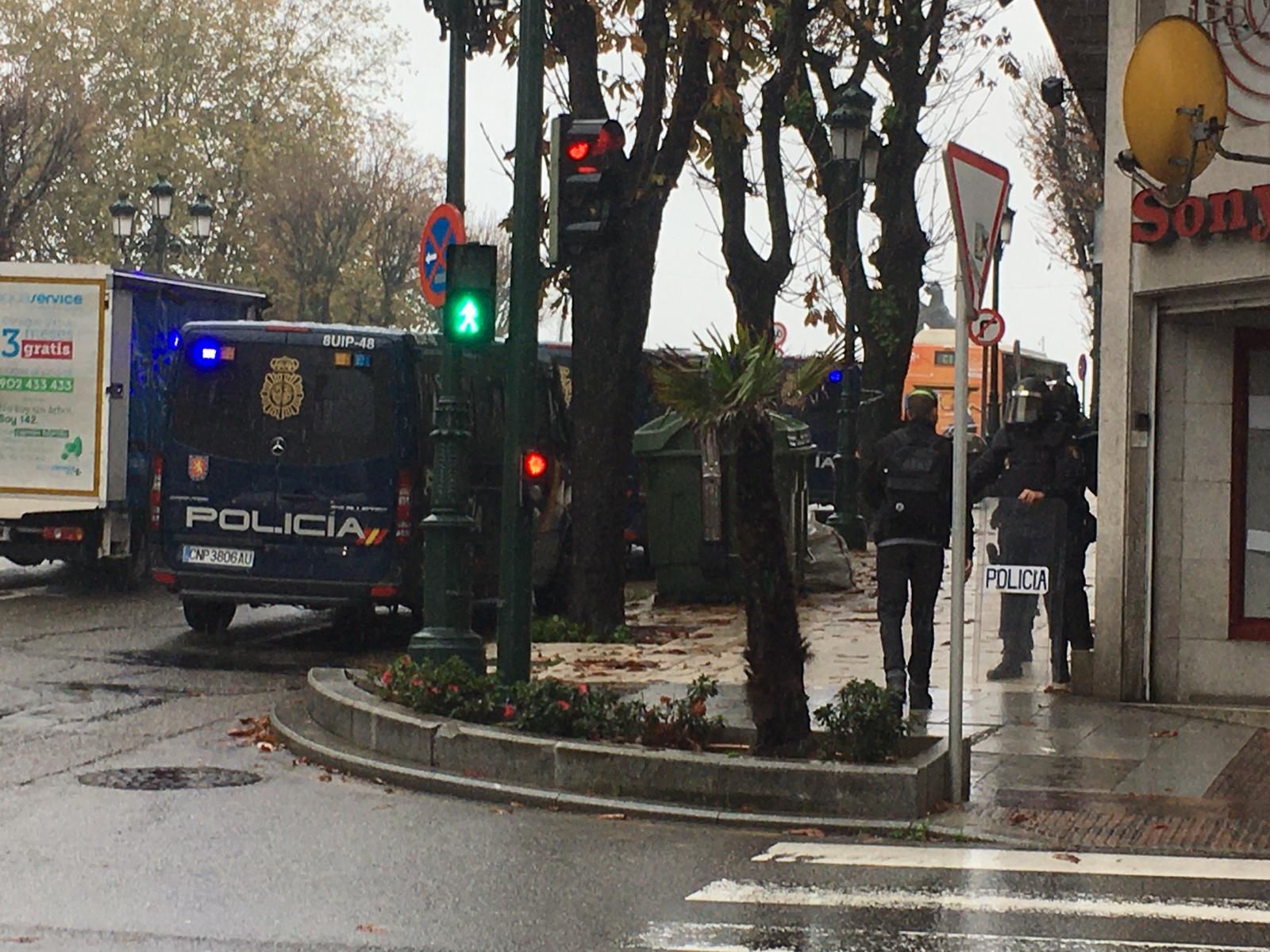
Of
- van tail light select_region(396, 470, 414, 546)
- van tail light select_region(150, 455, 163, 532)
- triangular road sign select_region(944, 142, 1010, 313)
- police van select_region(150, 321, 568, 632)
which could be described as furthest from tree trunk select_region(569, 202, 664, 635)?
triangular road sign select_region(944, 142, 1010, 313)

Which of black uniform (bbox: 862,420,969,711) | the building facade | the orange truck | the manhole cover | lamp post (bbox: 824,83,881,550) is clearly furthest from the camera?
the orange truck

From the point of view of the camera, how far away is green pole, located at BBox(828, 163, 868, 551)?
2709 cm

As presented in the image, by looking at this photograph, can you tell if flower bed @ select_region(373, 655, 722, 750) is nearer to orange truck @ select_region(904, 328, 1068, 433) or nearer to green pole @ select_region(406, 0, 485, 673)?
green pole @ select_region(406, 0, 485, 673)

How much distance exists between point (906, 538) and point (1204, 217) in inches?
98.1

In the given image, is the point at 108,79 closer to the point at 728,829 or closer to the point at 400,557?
the point at 400,557

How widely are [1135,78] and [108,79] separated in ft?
177

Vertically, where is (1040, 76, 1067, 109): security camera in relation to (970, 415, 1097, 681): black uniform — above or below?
above

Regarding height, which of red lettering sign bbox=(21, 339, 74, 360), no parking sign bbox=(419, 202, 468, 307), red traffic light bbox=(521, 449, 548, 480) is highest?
no parking sign bbox=(419, 202, 468, 307)

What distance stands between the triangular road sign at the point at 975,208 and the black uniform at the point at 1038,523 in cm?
364

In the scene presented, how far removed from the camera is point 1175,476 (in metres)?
12.9

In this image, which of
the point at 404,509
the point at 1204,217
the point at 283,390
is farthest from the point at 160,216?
the point at 1204,217

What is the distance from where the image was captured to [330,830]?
8781mm

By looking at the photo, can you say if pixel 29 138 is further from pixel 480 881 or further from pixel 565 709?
pixel 480 881

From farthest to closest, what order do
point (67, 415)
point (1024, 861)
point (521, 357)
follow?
point (67, 415) < point (521, 357) < point (1024, 861)
